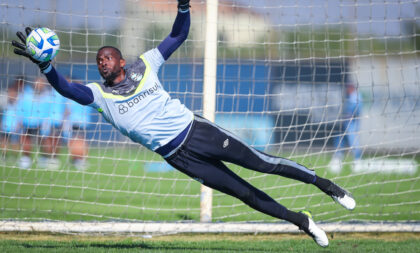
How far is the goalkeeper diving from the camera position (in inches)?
197

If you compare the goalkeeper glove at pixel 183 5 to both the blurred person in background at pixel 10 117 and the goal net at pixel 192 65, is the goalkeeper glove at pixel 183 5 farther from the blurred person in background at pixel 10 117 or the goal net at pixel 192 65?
the blurred person in background at pixel 10 117

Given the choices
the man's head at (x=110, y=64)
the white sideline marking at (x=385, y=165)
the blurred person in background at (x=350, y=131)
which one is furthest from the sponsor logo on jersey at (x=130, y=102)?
the white sideline marking at (x=385, y=165)

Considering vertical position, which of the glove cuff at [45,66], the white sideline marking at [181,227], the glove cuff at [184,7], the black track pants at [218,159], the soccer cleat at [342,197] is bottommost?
the white sideline marking at [181,227]

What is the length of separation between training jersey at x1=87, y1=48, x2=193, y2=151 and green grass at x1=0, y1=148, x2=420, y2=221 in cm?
214

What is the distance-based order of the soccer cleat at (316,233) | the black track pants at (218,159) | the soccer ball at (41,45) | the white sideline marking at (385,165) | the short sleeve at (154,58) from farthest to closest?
the white sideline marking at (385,165)
the soccer cleat at (316,233)
the short sleeve at (154,58)
the black track pants at (218,159)
the soccer ball at (41,45)

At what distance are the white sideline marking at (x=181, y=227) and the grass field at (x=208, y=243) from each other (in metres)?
0.09

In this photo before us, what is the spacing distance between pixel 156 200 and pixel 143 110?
16.1 ft

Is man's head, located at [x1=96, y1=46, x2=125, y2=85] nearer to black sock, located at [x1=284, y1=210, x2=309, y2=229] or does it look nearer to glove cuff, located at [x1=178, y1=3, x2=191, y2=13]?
glove cuff, located at [x1=178, y1=3, x2=191, y2=13]

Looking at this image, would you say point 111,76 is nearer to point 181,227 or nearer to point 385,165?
point 181,227

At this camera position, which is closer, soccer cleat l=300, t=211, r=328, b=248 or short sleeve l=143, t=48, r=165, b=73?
short sleeve l=143, t=48, r=165, b=73

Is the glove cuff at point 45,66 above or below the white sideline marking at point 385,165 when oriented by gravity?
above

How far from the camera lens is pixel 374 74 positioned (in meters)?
8.41

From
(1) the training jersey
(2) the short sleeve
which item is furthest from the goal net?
(1) the training jersey

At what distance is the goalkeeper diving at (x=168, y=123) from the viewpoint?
16.4ft
